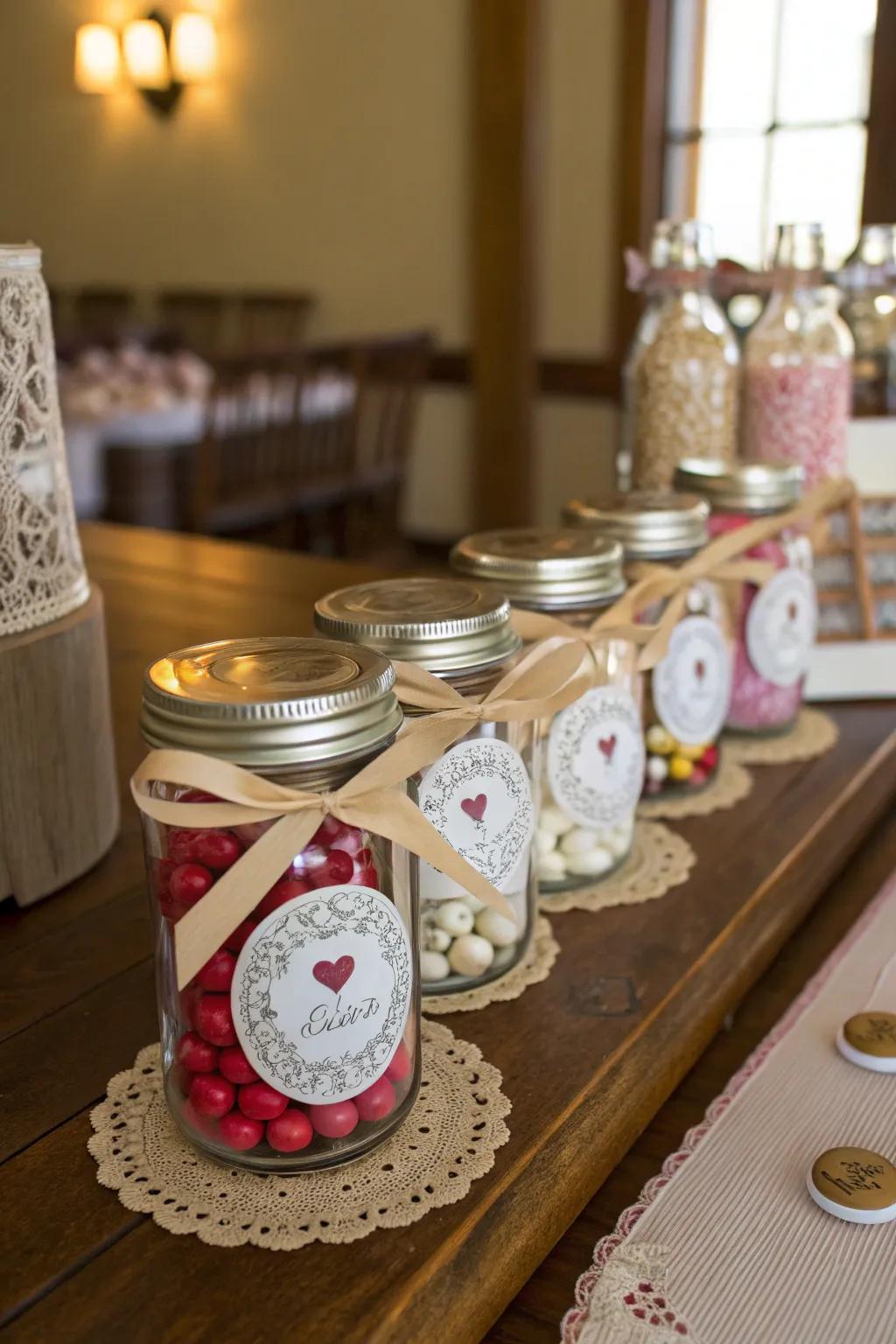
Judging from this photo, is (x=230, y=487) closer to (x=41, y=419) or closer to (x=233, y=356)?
(x=233, y=356)

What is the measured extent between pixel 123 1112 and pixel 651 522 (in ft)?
1.50

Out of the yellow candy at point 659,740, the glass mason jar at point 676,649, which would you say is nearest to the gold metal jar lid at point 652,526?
the glass mason jar at point 676,649

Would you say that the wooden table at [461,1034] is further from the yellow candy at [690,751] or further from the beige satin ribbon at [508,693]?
the beige satin ribbon at [508,693]

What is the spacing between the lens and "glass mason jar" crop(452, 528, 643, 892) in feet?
2.15

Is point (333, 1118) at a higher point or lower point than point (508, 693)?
lower

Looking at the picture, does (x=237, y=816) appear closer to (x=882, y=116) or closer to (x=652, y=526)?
(x=652, y=526)

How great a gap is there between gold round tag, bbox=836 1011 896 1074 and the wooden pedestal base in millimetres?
415

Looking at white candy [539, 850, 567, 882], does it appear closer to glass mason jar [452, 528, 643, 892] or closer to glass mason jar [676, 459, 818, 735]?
glass mason jar [452, 528, 643, 892]

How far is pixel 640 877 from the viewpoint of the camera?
0.72m

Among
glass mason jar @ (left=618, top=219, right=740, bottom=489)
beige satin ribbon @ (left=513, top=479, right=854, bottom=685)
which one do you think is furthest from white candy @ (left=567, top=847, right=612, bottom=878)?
glass mason jar @ (left=618, top=219, right=740, bottom=489)

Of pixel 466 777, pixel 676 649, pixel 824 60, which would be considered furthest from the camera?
pixel 824 60

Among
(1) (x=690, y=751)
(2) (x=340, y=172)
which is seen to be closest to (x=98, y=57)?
(2) (x=340, y=172)

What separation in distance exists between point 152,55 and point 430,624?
487 centimetres

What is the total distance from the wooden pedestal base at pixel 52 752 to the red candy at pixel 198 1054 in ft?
0.73
